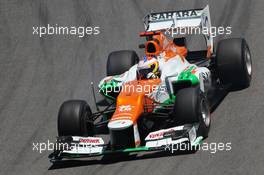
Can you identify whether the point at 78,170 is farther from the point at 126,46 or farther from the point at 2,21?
the point at 2,21

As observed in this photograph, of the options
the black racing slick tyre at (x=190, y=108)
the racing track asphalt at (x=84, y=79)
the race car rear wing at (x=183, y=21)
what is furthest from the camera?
the race car rear wing at (x=183, y=21)

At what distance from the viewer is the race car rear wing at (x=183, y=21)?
55.7 feet

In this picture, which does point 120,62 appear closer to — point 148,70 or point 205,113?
point 148,70

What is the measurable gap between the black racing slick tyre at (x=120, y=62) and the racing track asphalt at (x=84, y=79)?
1164 mm

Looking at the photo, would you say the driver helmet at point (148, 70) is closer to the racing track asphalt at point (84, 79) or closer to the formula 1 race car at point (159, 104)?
the formula 1 race car at point (159, 104)

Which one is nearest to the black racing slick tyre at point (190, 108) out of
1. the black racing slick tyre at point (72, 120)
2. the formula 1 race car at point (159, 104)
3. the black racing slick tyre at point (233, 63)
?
the formula 1 race car at point (159, 104)

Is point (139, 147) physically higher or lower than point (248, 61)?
lower

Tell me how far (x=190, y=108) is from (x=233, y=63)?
9.95 ft

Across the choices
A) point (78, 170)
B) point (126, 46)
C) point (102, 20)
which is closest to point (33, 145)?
point (78, 170)

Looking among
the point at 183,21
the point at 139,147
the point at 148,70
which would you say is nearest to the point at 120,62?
the point at 183,21

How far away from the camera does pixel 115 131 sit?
Answer: 13.4 meters

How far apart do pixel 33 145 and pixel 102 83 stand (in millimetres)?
2002

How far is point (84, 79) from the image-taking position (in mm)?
19109

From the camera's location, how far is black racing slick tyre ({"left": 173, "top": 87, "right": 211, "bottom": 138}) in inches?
532
